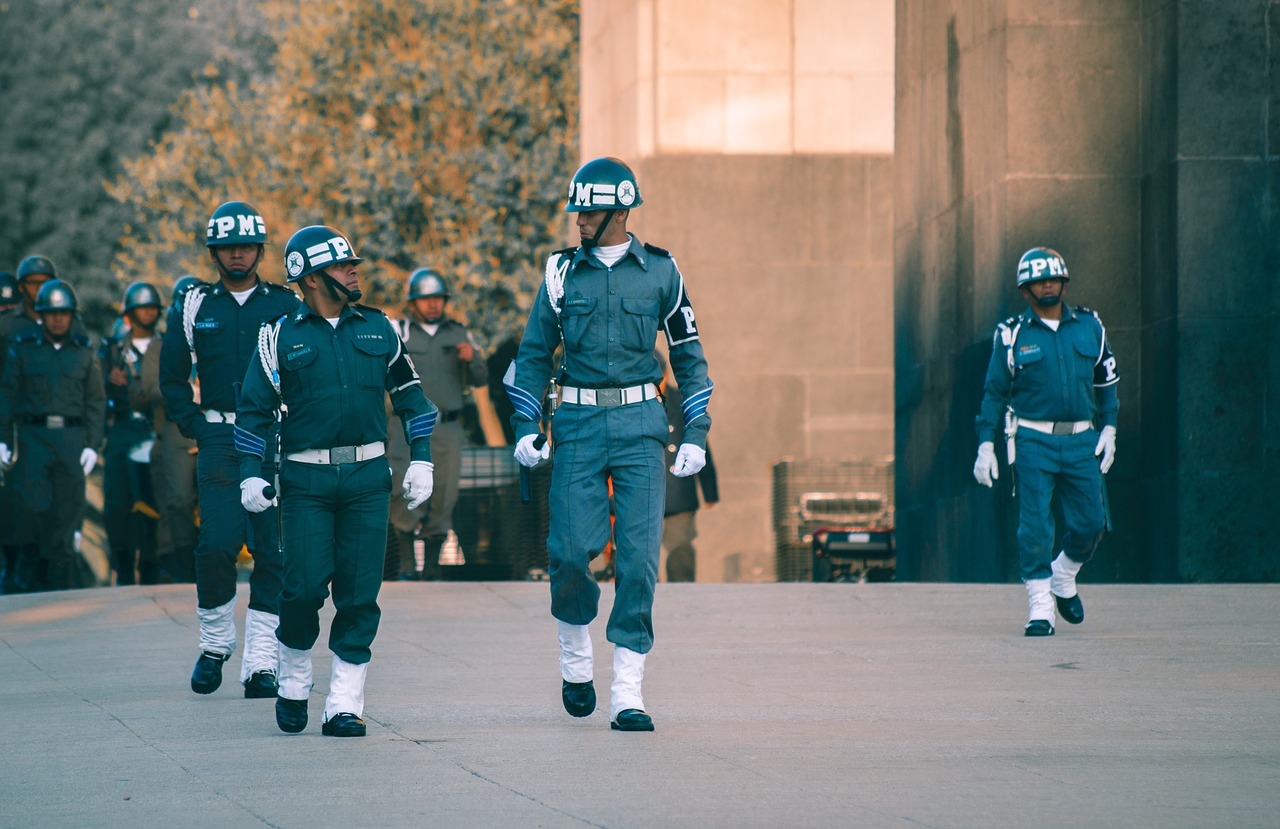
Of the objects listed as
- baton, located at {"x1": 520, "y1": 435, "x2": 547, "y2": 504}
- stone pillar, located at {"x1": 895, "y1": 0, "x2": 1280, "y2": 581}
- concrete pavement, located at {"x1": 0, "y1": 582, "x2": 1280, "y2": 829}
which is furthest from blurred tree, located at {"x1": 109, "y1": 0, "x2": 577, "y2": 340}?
baton, located at {"x1": 520, "y1": 435, "x2": 547, "y2": 504}

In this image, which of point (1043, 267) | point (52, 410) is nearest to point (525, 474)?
point (1043, 267)

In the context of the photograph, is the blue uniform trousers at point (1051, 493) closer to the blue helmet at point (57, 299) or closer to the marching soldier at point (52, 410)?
the marching soldier at point (52, 410)

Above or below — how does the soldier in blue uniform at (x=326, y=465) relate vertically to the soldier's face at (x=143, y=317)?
below

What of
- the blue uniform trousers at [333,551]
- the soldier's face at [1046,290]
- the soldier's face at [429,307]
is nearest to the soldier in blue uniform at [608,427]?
the blue uniform trousers at [333,551]

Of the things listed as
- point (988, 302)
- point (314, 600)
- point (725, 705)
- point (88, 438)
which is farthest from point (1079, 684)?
point (88, 438)

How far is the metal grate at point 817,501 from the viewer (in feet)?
73.8

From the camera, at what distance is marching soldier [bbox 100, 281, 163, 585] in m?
17.8

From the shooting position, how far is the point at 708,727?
8.52 metres

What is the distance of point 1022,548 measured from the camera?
12.3m

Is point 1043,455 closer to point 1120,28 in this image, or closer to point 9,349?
point 1120,28

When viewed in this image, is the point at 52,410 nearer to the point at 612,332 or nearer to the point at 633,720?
the point at 612,332

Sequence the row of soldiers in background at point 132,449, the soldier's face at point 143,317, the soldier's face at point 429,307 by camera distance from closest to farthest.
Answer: the row of soldiers in background at point 132,449
the soldier's face at point 429,307
the soldier's face at point 143,317

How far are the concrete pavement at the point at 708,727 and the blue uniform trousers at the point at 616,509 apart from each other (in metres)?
0.49

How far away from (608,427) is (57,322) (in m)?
9.45
